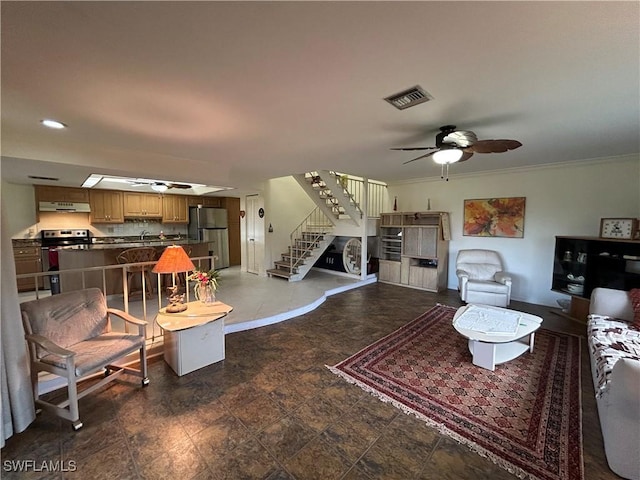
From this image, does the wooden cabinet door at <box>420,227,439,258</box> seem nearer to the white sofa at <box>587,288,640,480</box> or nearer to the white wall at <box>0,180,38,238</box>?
the white sofa at <box>587,288,640,480</box>

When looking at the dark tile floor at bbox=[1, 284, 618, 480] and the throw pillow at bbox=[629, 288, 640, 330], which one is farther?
the throw pillow at bbox=[629, 288, 640, 330]

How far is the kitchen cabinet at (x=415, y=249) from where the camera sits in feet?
18.5

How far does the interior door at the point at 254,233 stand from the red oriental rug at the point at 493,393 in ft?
14.1

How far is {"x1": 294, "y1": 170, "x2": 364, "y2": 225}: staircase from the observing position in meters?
5.55

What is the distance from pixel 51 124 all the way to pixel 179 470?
3.25 metres

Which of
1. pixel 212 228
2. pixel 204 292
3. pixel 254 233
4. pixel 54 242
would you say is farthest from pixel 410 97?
pixel 54 242

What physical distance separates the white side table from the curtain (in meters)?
0.91

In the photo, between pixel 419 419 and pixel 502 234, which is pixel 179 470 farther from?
pixel 502 234

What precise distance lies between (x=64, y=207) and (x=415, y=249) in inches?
298

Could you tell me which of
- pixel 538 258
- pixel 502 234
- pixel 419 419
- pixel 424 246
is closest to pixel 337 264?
pixel 424 246

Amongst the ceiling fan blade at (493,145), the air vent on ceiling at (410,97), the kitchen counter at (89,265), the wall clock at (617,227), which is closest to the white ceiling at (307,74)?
the air vent on ceiling at (410,97)

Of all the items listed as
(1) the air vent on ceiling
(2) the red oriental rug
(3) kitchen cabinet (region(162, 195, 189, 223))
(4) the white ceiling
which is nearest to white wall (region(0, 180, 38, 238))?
(3) kitchen cabinet (region(162, 195, 189, 223))

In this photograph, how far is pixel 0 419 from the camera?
172cm

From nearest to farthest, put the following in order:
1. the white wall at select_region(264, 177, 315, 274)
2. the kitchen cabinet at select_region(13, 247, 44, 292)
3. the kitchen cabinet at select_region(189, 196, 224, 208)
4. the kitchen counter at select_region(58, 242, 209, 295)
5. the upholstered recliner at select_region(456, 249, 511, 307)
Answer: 1. the kitchen counter at select_region(58, 242, 209, 295)
2. the upholstered recliner at select_region(456, 249, 511, 307)
3. the kitchen cabinet at select_region(13, 247, 44, 292)
4. the white wall at select_region(264, 177, 315, 274)
5. the kitchen cabinet at select_region(189, 196, 224, 208)
